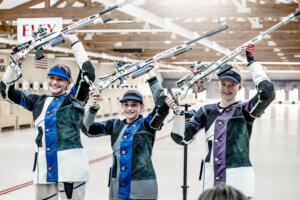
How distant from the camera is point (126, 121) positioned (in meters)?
3.47

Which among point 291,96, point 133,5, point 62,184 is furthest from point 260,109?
point 291,96

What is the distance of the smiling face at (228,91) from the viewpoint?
316cm

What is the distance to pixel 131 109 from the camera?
342 cm

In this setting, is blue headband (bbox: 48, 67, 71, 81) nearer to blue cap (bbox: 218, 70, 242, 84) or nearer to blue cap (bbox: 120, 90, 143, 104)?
blue cap (bbox: 120, 90, 143, 104)

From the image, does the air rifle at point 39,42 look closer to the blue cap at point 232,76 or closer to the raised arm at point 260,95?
the blue cap at point 232,76

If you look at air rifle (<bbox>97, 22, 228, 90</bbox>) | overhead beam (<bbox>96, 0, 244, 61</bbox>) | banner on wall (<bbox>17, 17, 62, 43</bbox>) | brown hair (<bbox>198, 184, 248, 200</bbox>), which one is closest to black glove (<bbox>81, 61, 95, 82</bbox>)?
air rifle (<bbox>97, 22, 228, 90</bbox>)

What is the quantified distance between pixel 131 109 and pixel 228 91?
753 millimetres

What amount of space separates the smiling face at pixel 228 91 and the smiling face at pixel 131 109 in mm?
661

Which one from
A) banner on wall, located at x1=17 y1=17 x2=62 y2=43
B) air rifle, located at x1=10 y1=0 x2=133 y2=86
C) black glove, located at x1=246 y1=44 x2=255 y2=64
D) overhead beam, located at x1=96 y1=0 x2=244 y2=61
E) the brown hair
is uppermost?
overhead beam, located at x1=96 y1=0 x2=244 y2=61

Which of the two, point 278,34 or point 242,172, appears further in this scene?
point 278,34

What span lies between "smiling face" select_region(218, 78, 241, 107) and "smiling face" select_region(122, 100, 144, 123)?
2.17ft

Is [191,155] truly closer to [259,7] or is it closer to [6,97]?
[259,7]

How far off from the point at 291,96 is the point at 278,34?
102 ft

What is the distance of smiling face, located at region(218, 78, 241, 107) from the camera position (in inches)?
124
